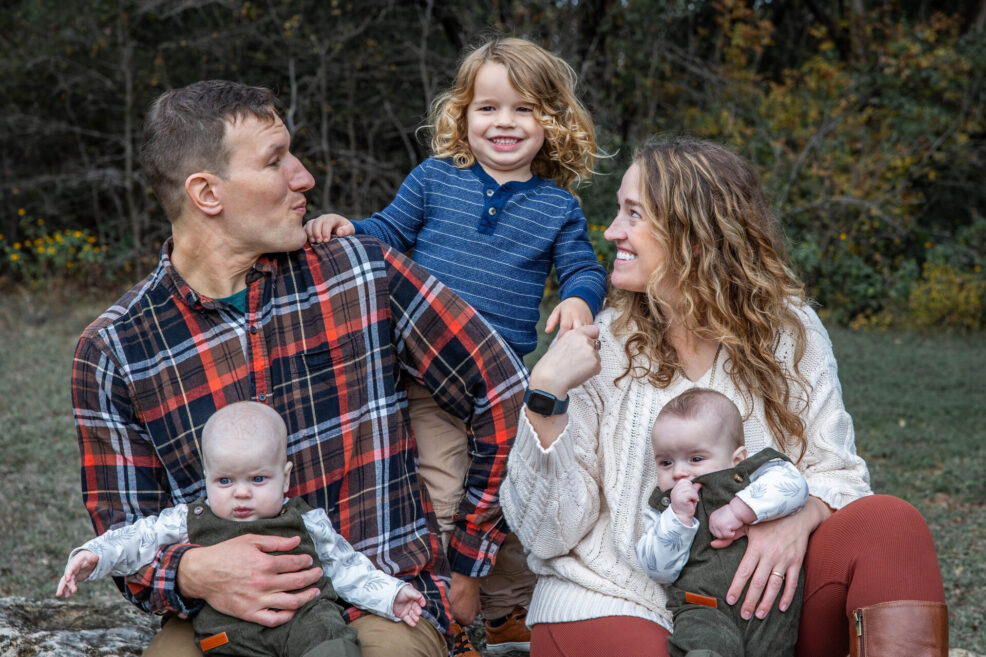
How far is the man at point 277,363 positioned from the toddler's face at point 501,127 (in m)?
0.72

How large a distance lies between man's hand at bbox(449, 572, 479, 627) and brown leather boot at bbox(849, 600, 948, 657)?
994 millimetres

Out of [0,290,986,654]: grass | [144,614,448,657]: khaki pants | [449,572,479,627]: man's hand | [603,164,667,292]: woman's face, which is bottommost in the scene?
[0,290,986,654]: grass

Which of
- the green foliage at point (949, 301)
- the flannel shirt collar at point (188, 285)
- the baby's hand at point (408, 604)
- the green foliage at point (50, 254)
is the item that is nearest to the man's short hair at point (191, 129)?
the flannel shirt collar at point (188, 285)

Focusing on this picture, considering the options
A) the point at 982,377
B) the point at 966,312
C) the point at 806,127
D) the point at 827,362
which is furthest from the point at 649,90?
the point at 827,362

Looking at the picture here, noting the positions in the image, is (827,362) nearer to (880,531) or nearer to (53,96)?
(880,531)

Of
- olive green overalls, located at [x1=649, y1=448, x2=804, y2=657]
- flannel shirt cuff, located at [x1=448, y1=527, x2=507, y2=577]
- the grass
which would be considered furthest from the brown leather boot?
the grass

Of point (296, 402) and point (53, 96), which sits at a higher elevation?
point (53, 96)

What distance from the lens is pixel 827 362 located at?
2.43m

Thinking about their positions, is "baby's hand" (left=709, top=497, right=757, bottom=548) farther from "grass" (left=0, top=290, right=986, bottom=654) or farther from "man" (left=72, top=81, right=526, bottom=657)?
"grass" (left=0, top=290, right=986, bottom=654)

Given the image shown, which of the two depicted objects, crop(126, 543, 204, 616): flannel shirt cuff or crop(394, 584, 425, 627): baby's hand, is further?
crop(394, 584, 425, 627): baby's hand

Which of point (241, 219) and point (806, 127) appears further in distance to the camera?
point (806, 127)

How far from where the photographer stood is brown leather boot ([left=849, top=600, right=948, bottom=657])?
1914mm

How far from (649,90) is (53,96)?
724 cm

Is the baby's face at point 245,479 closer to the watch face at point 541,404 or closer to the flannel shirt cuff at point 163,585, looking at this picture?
the flannel shirt cuff at point 163,585
